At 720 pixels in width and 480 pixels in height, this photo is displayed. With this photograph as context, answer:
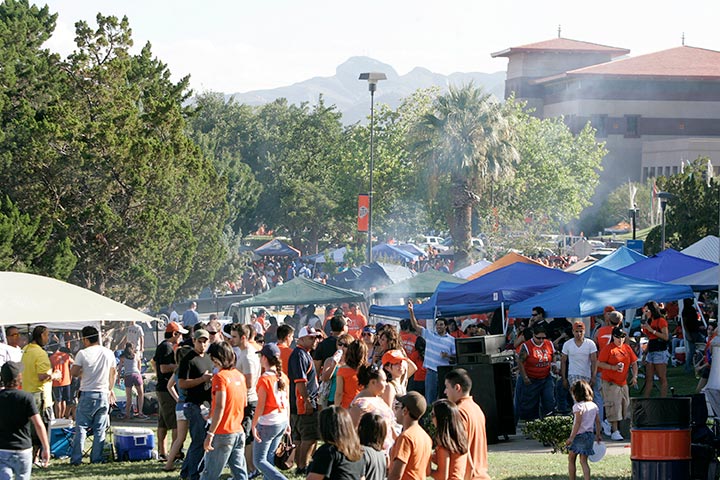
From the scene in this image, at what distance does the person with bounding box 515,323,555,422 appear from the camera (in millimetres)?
16156

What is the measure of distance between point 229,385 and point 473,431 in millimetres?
2595

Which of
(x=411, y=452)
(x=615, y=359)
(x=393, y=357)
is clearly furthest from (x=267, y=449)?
(x=615, y=359)

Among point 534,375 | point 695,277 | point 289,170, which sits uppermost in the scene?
point 289,170

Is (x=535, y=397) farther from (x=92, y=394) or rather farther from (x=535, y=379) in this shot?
(x=92, y=394)

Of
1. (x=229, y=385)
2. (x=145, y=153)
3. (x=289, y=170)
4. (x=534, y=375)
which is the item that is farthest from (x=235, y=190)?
(x=229, y=385)

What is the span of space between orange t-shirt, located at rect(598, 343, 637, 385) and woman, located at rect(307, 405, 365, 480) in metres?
8.50

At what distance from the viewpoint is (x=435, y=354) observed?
53.0 feet

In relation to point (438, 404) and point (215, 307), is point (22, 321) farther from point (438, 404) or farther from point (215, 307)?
point (215, 307)

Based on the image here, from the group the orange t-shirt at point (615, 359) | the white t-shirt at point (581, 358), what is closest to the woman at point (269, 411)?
the white t-shirt at point (581, 358)

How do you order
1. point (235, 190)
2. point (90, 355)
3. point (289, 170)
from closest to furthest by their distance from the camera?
point (90, 355) → point (235, 190) → point (289, 170)

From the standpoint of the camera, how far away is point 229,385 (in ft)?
32.9

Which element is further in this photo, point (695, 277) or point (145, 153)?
point (145, 153)

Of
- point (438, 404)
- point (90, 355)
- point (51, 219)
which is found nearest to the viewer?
point (438, 404)

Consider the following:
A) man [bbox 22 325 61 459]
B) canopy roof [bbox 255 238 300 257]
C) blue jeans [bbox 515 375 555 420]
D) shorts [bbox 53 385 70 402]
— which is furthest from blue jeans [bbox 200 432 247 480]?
canopy roof [bbox 255 238 300 257]
